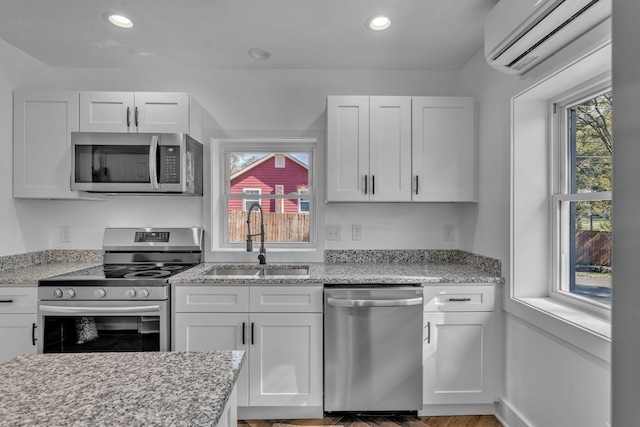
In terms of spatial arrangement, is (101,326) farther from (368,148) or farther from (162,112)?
(368,148)

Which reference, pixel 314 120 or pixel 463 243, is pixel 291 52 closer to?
pixel 314 120

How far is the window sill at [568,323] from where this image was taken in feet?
5.02

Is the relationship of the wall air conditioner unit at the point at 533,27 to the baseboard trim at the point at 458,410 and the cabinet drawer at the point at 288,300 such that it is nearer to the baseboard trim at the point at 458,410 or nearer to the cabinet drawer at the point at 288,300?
the cabinet drawer at the point at 288,300

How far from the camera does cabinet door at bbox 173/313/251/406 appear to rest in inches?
87.3

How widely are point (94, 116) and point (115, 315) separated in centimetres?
139

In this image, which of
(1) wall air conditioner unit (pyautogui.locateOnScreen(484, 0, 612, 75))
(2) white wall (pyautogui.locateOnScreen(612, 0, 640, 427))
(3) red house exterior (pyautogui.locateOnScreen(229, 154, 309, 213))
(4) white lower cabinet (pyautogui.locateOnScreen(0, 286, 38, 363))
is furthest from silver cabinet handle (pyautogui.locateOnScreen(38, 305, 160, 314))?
(1) wall air conditioner unit (pyautogui.locateOnScreen(484, 0, 612, 75))

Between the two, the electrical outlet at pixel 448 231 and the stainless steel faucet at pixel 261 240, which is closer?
the stainless steel faucet at pixel 261 240

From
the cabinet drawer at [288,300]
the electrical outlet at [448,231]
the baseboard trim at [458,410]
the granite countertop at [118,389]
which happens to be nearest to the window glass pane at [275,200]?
the cabinet drawer at [288,300]

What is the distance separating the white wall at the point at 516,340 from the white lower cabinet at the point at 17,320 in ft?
9.39

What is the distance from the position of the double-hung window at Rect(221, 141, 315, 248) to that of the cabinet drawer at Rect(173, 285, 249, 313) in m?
0.80

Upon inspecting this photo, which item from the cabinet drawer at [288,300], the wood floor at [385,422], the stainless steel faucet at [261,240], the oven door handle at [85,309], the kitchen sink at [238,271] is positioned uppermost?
the stainless steel faucet at [261,240]

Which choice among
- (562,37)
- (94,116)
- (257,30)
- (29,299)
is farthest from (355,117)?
(29,299)

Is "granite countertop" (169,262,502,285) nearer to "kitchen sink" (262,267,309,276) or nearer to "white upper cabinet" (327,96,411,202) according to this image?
"kitchen sink" (262,267,309,276)

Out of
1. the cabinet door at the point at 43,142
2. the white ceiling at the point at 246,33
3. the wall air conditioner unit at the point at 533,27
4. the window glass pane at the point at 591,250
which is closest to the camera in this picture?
the wall air conditioner unit at the point at 533,27
